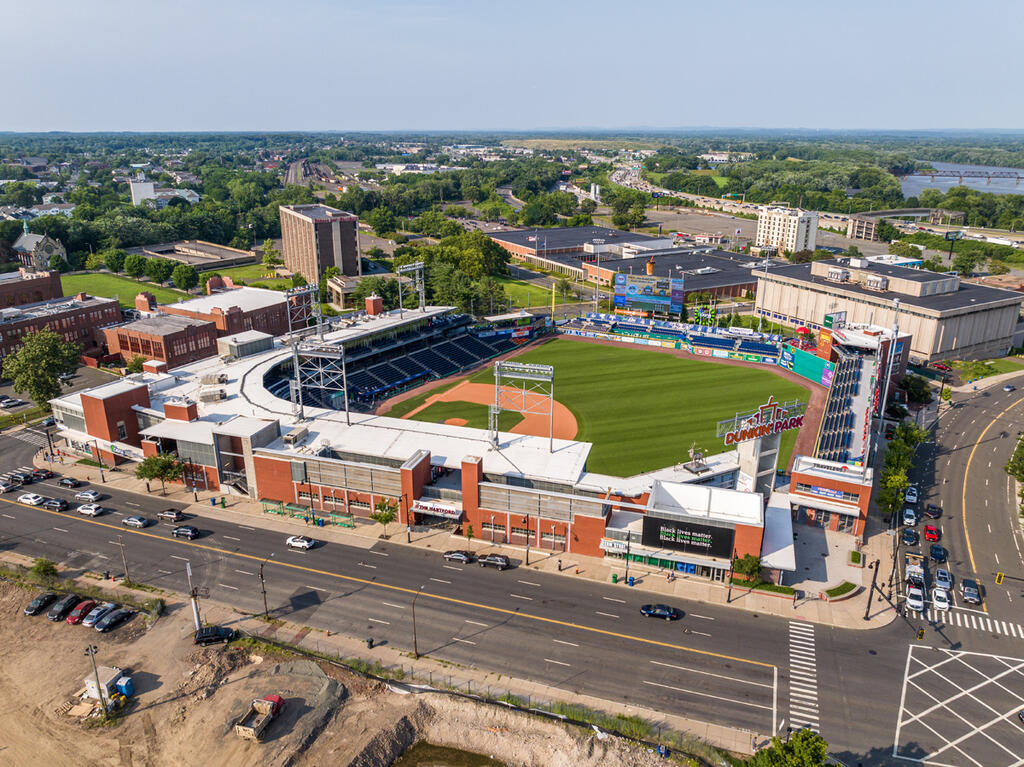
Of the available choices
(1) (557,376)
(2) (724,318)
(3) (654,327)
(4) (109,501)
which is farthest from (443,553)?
(2) (724,318)

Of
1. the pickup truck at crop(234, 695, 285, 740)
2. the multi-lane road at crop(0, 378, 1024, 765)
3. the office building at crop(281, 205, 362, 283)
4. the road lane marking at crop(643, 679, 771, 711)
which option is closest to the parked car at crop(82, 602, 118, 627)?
the multi-lane road at crop(0, 378, 1024, 765)

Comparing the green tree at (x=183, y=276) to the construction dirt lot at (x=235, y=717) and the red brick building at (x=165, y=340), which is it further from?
the construction dirt lot at (x=235, y=717)

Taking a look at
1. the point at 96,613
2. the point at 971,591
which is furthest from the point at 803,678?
the point at 96,613

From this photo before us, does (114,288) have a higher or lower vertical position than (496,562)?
higher

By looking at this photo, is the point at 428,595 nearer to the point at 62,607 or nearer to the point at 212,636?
the point at 212,636

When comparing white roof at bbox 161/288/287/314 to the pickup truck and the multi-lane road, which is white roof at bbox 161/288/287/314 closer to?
the multi-lane road

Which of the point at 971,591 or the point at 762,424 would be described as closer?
the point at 971,591
